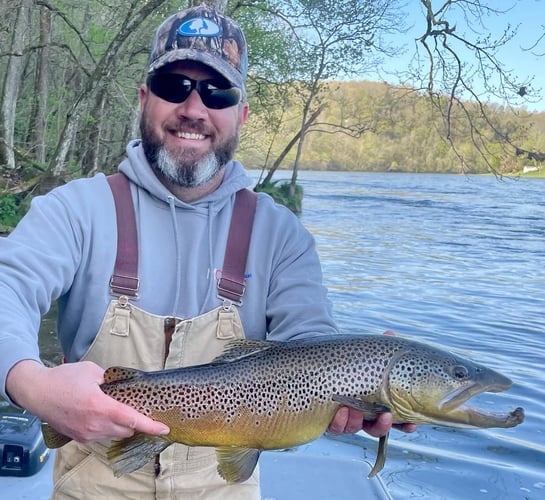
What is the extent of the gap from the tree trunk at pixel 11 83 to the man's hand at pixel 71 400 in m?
14.4

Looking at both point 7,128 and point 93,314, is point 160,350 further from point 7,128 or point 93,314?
point 7,128

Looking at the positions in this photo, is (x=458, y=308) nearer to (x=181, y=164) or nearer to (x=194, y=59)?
(x=181, y=164)

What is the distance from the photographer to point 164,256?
8.52 feet

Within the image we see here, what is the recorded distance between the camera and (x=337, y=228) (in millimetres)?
31641

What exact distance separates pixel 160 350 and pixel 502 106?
7.11m

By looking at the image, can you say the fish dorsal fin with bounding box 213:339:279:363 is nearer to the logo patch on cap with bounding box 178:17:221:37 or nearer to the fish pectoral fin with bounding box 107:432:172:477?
the fish pectoral fin with bounding box 107:432:172:477

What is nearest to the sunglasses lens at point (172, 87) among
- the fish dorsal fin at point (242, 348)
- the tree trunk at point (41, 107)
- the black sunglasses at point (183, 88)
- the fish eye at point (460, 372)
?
the black sunglasses at point (183, 88)

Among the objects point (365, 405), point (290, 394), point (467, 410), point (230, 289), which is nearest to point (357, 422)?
point (365, 405)

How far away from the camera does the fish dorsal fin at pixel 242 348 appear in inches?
93.7

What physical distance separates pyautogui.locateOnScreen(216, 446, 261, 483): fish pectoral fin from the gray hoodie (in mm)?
477

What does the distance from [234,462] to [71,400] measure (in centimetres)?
74

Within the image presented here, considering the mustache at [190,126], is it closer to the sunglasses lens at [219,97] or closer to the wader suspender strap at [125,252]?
the sunglasses lens at [219,97]

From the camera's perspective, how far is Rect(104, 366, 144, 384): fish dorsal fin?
6.88 ft

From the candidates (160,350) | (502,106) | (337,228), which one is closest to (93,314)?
(160,350)
